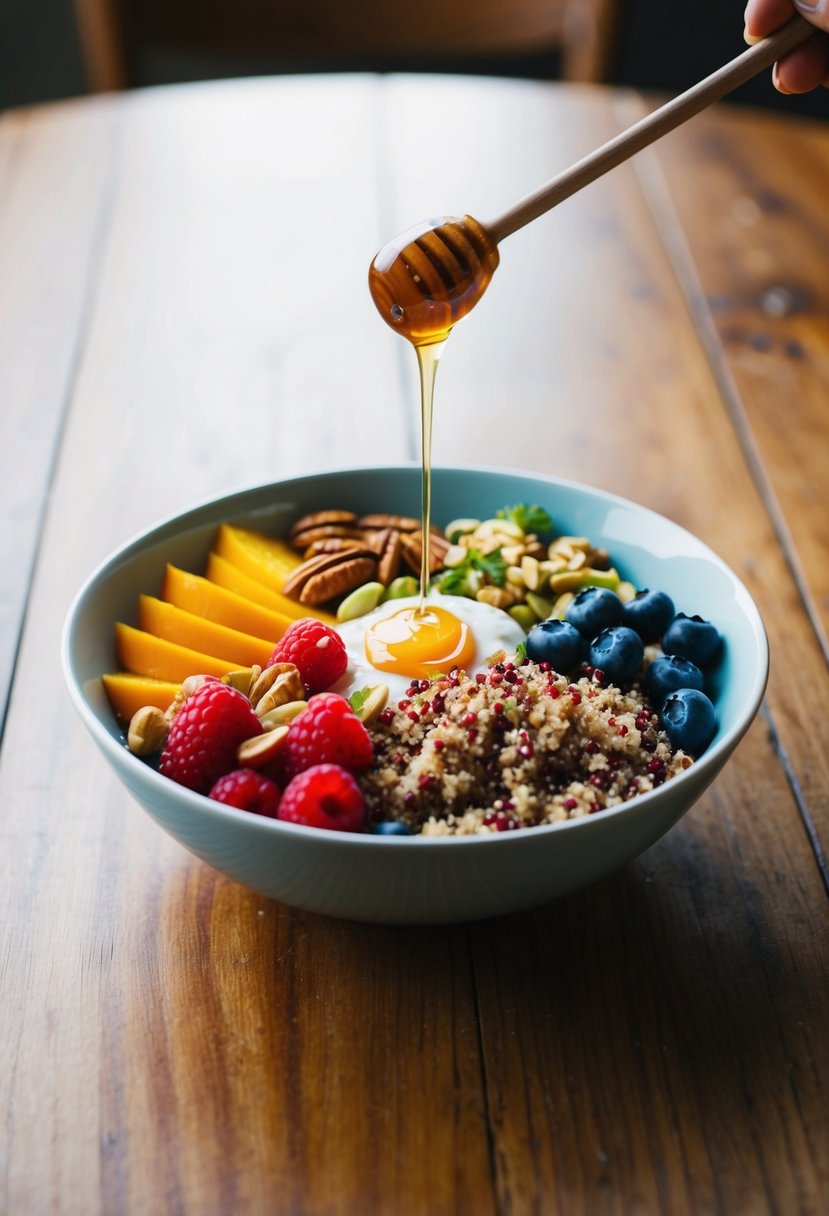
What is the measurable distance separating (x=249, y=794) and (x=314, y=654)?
21 centimetres

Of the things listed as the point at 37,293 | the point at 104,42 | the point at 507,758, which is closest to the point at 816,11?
the point at 507,758

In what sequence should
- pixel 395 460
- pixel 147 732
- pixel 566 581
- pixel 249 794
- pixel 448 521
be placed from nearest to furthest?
pixel 249 794 < pixel 147 732 < pixel 566 581 < pixel 448 521 < pixel 395 460

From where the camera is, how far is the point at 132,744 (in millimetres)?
1048

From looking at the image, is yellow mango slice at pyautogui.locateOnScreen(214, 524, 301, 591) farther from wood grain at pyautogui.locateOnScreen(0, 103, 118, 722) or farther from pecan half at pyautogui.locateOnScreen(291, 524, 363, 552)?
wood grain at pyautogui.locateOnScreen(0, 103, 118, 722)

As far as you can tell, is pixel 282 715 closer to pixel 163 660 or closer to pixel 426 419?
pixel 163 660

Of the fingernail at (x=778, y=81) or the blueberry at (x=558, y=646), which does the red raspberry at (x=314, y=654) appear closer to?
the blueberry at (x=558, y=646)

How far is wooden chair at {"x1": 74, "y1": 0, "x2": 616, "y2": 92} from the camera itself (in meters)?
2.61

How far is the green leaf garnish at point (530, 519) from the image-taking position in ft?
4.29

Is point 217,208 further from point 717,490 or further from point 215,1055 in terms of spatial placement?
point 215,1055

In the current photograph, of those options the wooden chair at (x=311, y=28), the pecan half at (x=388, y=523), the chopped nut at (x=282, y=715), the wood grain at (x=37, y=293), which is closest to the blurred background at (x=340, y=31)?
the wooden chair at (x=311, y=28)

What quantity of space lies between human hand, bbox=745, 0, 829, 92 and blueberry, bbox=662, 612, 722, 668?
1.77 ft

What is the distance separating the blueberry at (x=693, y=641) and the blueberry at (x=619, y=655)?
0.04 metres

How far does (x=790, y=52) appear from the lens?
3.79ft

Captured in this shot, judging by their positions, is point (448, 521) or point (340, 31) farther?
point (340, 31)
